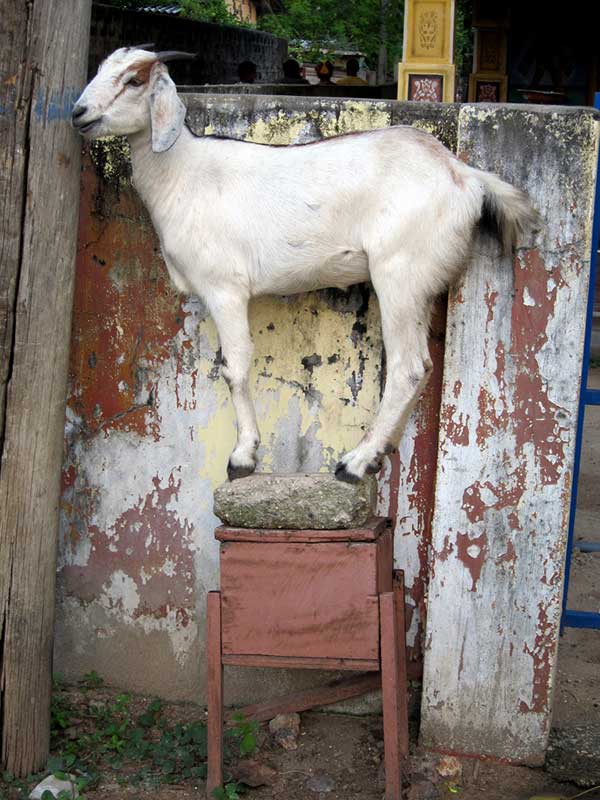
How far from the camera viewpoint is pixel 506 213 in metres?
2.91

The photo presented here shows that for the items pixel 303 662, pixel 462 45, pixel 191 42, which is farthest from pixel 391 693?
pixel 462 45

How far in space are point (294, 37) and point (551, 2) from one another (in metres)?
11.0

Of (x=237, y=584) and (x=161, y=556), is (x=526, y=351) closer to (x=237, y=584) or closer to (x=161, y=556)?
(x=237, y=584)

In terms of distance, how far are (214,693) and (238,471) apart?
654 mm

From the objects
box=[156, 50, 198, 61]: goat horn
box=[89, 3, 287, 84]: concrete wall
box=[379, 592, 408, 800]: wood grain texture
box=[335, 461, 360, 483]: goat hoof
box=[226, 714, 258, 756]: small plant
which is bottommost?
box=[226, 714, 258, 756]: small plant

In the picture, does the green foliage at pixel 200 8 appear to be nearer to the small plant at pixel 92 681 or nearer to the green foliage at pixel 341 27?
the green foliage at pixel 341 27

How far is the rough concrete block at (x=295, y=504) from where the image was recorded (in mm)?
2881

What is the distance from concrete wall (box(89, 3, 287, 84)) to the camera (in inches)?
476

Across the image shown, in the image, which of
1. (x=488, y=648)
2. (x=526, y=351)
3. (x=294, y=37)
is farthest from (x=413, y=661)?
(x=294, y=37)

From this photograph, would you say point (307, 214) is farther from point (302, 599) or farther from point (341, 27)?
point (341, 27)

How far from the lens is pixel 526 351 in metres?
3.06

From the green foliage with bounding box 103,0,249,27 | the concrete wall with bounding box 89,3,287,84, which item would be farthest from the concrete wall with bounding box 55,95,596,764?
the green foliage with bounding box 103,0,249,27

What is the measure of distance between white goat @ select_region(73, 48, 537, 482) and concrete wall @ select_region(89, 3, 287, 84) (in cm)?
758

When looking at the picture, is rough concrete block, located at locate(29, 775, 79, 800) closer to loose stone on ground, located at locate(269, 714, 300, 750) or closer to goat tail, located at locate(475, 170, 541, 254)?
loose stone on ground, located at locate(269, 714, 300, 750)
